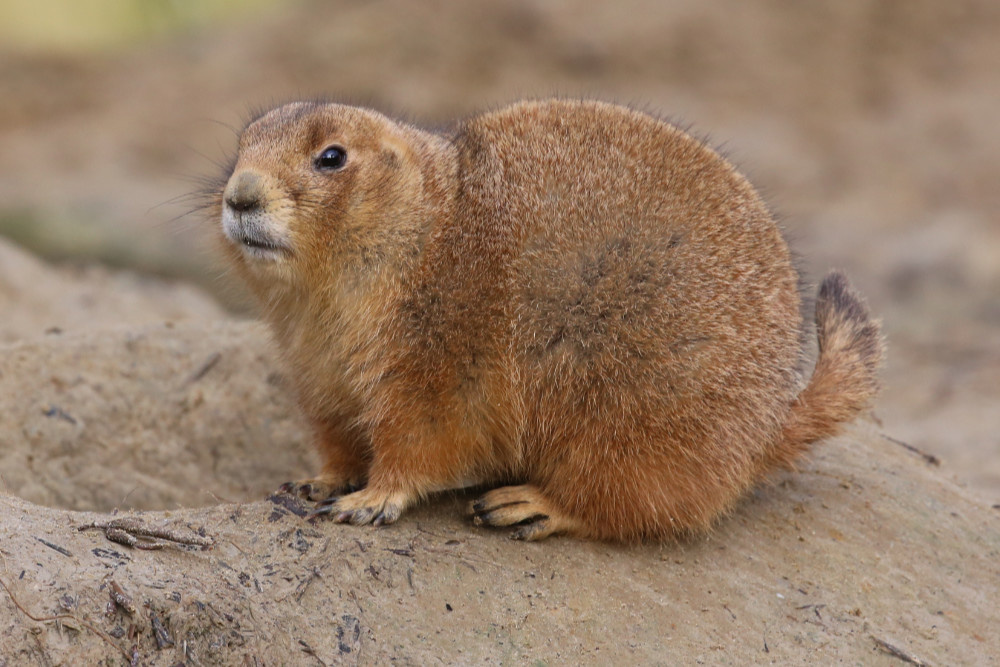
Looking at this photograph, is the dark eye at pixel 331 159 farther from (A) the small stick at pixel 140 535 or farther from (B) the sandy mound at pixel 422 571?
(A) the small stick at pixel 140 535

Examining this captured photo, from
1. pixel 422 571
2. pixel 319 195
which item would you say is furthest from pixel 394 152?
pixel 422 571

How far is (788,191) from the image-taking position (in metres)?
15.1

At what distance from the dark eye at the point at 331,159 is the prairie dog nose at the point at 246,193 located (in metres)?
0.32

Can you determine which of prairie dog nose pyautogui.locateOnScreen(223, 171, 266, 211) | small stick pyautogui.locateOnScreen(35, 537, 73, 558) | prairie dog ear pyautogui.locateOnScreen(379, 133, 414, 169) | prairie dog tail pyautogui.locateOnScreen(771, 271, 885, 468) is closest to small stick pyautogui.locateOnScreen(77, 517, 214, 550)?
small stick pyautogui.locateOnScreen(35, 537, 73, 558)

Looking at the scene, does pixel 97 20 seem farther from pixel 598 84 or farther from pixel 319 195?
pixel 319 195

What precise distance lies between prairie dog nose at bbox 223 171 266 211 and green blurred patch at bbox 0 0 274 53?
15.6 meters

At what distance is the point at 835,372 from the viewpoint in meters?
4.94

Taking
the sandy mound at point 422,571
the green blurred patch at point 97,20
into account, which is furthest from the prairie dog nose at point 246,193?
the green blurred patch at point 97,20

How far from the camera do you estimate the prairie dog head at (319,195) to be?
13.8 ft

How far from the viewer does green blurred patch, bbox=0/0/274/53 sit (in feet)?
59.0

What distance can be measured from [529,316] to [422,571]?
115 cm

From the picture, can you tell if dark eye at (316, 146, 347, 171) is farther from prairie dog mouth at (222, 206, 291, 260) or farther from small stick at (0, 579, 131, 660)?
small stick at (0, 579, 131, 660)

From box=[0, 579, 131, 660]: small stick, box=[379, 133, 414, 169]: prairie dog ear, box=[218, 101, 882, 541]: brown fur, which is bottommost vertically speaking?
box=[0, 579, 131, 660]: small stick

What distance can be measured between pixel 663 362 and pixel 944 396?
6416 mm
